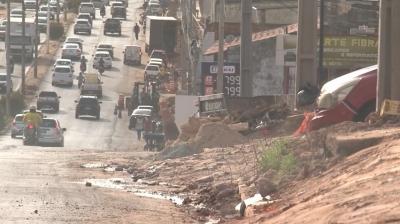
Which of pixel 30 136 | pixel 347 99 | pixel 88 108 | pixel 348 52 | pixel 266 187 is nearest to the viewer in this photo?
pixel 266 187

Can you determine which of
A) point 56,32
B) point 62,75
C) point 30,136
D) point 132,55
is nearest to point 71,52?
point 132,55

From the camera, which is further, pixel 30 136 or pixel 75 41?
pixel 75 41

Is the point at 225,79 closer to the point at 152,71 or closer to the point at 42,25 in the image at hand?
the point at 152,71

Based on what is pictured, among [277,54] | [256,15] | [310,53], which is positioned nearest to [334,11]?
[277,54]

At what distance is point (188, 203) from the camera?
1830 cm

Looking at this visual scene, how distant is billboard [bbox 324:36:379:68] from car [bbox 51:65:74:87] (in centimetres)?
4200

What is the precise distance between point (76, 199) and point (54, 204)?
931 mm

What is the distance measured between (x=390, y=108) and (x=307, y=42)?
10.6 m

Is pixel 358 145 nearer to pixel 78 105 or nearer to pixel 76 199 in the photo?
pixel 76 199

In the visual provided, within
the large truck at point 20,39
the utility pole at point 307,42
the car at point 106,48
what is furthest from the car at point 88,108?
the utility pole at point 307,42

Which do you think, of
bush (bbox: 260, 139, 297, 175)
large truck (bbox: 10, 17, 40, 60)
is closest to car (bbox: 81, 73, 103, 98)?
large truck (bbox: 10, 17, 40, 60)

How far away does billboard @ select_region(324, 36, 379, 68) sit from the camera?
44750 mm

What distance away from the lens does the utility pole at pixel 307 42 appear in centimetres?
2908

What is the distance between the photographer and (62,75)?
3349 inches
